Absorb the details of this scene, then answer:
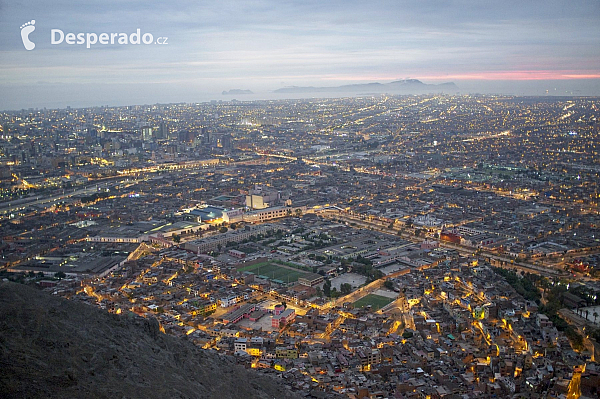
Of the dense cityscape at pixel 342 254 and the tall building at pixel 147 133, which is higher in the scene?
the tall building at pixel 147 133

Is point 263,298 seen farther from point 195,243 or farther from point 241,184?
point 241,184

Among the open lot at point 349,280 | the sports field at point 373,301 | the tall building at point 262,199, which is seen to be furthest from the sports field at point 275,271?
the tall building at point 262,199

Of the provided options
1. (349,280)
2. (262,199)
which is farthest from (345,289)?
(262,199)

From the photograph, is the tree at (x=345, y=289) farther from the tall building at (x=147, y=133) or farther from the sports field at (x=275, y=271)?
the tall building at (x=147, y=133)

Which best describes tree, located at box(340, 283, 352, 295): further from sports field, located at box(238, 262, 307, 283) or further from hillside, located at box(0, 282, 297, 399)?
hillside, located at box(0, 282, 297, 399)

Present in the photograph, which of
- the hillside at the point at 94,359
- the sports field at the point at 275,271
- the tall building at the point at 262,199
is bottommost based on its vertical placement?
the sports field at the point at 275,271

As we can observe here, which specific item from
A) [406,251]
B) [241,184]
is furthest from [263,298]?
[241,184]

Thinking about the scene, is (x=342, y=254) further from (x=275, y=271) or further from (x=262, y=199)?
(x=262, y=199)
